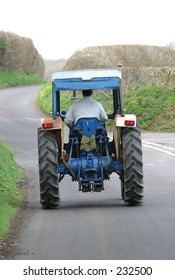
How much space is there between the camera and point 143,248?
1142cm

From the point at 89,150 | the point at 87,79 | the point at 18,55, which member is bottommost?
the point at 18,55

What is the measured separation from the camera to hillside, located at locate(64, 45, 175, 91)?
4459 cm

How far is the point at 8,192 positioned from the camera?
18.2 m

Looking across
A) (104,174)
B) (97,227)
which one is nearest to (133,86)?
(104,174)

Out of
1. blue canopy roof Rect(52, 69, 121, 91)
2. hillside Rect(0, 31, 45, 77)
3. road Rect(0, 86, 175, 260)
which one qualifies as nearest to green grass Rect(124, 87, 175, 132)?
road Rect(0, 86, 175, 260)

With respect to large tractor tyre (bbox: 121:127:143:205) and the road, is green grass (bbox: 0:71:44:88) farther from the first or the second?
large tractor tyre (bbox: 121:127:143:205)

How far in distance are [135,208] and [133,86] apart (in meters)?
29.3

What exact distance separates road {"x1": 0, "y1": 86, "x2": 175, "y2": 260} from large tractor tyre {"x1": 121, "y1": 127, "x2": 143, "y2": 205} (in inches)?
8.3

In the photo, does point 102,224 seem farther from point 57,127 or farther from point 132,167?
point 57,127

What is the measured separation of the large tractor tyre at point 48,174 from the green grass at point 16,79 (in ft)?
179

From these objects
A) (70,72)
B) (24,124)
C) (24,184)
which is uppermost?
(70,72)

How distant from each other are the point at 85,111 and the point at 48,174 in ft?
4.32

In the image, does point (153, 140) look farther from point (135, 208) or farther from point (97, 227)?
point (97, 227)

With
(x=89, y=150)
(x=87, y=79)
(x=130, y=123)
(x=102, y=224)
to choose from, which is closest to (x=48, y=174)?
(x=89, y=150)
